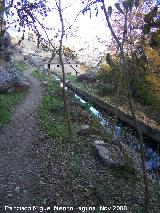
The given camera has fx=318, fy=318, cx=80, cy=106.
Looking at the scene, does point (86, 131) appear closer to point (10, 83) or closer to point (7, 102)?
point (7, 102)

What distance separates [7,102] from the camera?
2398 centimetres

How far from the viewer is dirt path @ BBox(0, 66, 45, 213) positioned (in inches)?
405

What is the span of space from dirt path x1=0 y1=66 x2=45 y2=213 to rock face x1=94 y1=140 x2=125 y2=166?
3268mm

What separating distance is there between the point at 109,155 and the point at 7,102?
11.4 meters

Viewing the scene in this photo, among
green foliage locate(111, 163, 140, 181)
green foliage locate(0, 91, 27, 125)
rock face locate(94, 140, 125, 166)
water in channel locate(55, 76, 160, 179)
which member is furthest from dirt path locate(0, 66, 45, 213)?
water in channel locate(55, 76, 160, 179)

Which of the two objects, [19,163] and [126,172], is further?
[126,172]

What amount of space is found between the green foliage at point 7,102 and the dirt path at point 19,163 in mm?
435

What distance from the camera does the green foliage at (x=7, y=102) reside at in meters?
19.5

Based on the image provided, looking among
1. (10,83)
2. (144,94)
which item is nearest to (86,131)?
(10,83)

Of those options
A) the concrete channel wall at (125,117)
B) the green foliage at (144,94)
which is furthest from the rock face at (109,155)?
the green foliage at (144,94)

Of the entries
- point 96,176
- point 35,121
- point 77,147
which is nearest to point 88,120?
point 35,121

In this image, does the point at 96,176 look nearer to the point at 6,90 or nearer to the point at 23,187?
the point at 23,187

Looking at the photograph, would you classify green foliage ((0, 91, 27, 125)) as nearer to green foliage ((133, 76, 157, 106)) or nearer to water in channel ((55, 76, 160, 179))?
water in channel ((55, 76, 160, 179))

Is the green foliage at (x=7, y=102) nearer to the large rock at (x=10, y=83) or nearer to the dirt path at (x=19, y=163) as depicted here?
A: the dirt path at (x=19, y=163)
